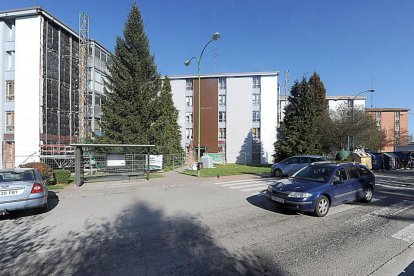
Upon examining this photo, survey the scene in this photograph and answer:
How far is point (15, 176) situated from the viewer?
7.46 m

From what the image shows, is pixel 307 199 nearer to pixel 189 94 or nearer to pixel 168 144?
pixel 168 144

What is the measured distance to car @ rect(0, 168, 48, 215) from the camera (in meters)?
6.75

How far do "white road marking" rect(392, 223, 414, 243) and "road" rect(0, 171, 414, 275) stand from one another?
0.07 feet

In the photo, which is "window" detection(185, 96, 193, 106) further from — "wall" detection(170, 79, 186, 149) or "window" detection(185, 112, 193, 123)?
"window" detection(185, 112, 193, 123)

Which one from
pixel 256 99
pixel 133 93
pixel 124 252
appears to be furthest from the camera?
pixel 256 99

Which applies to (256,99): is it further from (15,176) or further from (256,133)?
(15,176)

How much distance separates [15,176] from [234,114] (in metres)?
39.9

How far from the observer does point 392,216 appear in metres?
7.23

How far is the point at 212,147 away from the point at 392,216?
39.0 m

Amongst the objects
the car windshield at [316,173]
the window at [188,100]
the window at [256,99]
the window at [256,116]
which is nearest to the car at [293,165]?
the car windshield at [316,173]

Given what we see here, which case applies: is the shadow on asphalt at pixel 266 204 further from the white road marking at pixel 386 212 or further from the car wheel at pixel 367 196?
the car wheel at pixel 367 196

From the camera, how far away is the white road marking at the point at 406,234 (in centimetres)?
536

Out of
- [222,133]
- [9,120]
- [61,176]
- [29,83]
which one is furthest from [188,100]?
[61,176]

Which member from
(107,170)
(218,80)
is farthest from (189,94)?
(107,170)
